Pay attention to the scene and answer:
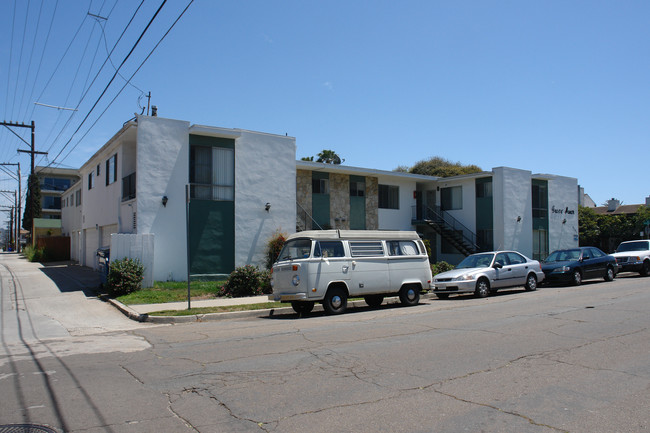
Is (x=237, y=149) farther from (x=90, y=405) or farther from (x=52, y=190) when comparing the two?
(x=52, y=190)

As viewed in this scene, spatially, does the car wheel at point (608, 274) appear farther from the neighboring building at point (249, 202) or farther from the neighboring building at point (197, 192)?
the neighboring building at point (197, 192)

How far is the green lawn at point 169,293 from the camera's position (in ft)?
51.5

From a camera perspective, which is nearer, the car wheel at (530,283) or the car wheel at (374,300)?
the car wheel at (374,300)

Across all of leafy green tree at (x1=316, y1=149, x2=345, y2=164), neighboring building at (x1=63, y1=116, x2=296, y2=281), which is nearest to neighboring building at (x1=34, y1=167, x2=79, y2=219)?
leafy green tree at (x1=316, y1=149, x2=345, y2=164)

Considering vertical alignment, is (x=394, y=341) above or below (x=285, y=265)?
below

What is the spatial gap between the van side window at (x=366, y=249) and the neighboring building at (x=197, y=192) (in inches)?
309

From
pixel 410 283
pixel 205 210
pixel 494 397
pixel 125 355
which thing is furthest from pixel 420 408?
pixel 205 210

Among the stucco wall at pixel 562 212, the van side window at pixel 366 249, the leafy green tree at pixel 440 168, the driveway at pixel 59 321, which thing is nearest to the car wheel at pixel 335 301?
the van side window at pixel 366 249

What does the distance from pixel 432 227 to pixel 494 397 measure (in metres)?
26.8

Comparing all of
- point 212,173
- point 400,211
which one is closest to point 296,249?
point 212,173

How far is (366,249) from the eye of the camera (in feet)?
44.2

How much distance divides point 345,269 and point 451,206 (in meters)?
21.8

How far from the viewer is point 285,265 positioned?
1255 centimetres

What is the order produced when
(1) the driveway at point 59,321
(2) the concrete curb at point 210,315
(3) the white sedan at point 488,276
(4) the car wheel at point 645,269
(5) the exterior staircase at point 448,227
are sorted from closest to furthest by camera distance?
(1) the driveway at point 59,321
(2) the concrete curb at point 210,315
(3) the white sedan at point 488,276
(4) the car wheel at point 645,269
(5) the exterior staircase at point 448,227
